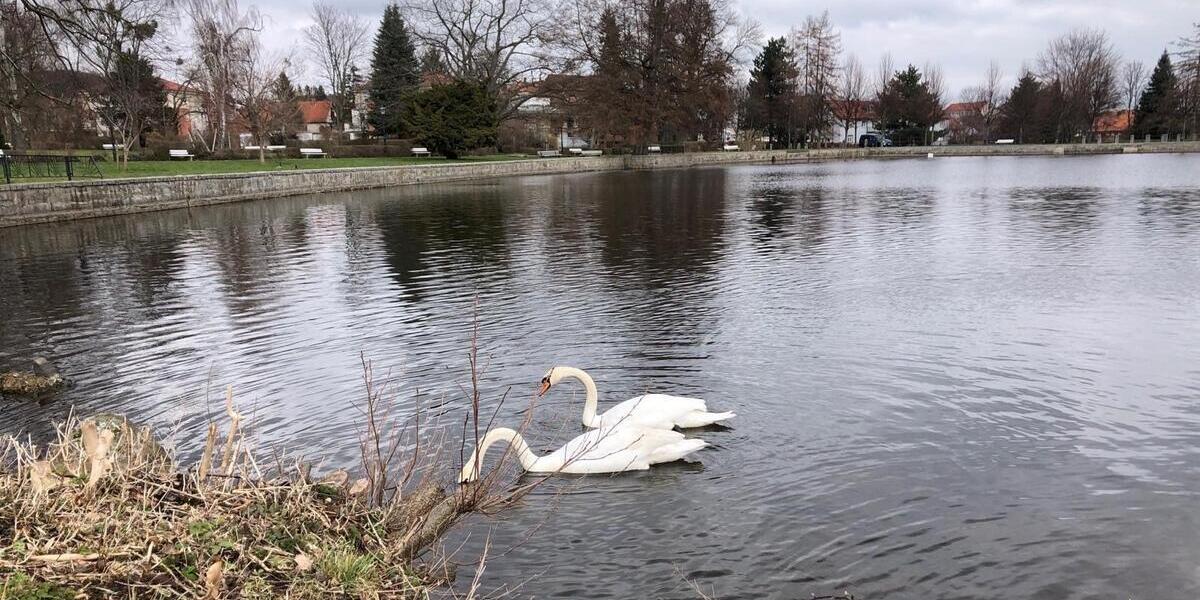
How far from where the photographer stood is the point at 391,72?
2815 inches

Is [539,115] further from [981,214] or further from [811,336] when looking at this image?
[811,336]

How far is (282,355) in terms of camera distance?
34.0 feet

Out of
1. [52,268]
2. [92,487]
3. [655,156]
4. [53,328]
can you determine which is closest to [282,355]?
[53,328]

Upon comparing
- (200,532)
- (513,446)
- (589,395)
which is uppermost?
(200,532)

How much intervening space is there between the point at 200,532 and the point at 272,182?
35436 millimetres

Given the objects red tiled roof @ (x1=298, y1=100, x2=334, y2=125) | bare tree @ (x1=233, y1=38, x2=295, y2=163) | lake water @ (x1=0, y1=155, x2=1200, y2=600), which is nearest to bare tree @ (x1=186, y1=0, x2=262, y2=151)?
bare tree @ (x1=233, y1=38, x2=295, y2=163)

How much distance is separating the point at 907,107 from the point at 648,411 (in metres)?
98.9

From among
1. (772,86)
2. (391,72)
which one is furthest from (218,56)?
(772,86)

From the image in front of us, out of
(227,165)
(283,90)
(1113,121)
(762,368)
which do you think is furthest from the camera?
(1113,121)

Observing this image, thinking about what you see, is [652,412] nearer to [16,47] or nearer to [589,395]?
[589,395]

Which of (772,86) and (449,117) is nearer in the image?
(449,117)

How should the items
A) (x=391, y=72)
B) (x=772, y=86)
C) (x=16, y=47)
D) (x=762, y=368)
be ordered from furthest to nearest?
1. (x=772, y=86)
2. (x=391, y=72)
3. (x=16, y=47)
4. (x=762, y=368)

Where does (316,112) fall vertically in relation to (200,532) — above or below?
above

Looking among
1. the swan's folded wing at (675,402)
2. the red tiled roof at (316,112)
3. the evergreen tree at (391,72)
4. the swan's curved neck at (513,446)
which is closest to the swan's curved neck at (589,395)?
the swan's folded wing at (675,402)
